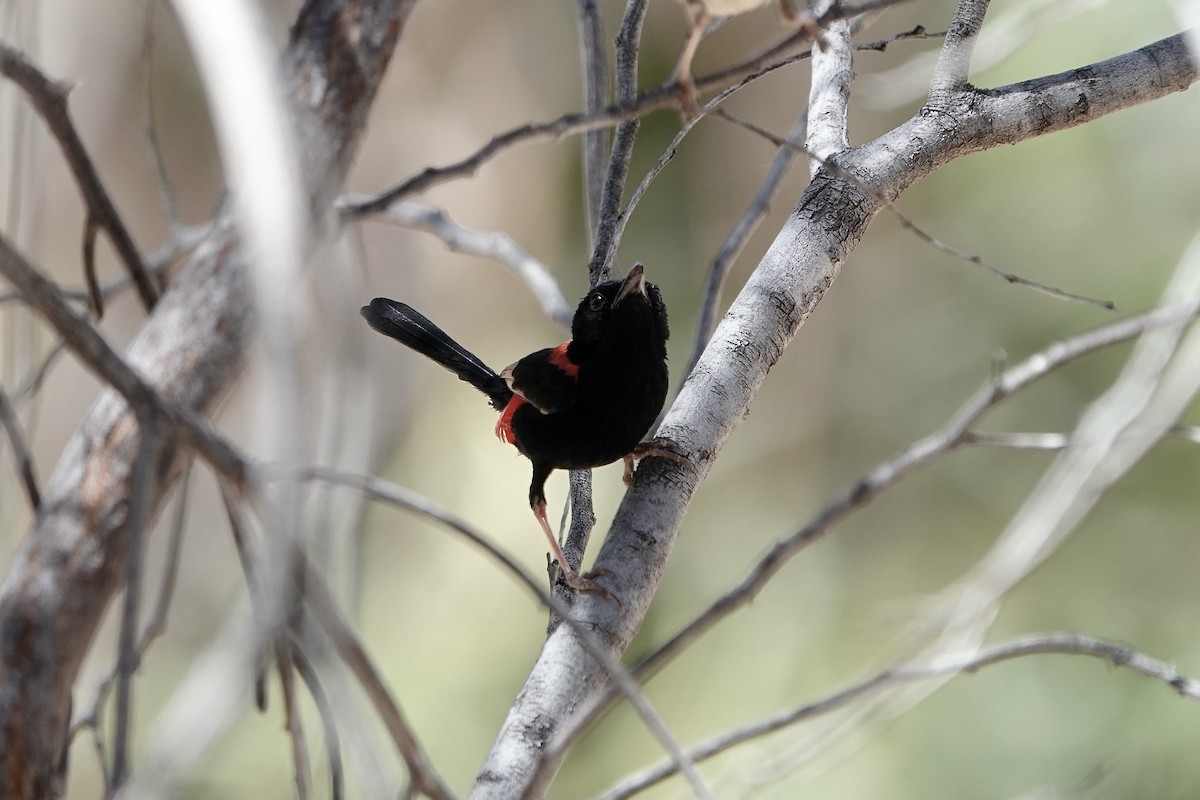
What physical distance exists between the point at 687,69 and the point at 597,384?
54.9 inches

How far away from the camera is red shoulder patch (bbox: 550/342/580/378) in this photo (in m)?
2.60

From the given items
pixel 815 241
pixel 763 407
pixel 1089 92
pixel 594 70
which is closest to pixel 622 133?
pixel 594 70

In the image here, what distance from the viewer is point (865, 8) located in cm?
116

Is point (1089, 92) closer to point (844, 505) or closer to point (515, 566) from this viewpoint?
point (844, 505)

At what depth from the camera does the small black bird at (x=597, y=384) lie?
7.88 feet

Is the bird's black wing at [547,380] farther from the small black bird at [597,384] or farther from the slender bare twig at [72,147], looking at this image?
the slender bare twig at [72,147]

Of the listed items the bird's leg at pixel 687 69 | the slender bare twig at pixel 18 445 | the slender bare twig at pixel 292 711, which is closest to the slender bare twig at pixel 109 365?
the slender bare twig at pixel 292 711

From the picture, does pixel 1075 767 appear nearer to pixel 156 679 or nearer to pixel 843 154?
pixel 843 154

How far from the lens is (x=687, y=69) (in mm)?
1157

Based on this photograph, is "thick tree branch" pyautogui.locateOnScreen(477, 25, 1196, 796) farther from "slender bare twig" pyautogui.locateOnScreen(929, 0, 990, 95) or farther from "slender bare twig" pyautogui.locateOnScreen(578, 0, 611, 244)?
"slender bare twig" pyautogui.locateOnScreen(578, 0, 611, 244)

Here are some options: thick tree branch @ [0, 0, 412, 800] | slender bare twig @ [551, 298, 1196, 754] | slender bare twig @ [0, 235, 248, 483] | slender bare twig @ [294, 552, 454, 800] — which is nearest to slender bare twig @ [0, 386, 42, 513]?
thick tree branch @ [0, 0, 412, 800]

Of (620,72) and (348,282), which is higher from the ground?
(620,72)

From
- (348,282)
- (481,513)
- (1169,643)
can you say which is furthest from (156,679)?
(348,282)

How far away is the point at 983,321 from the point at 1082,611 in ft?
5.53
